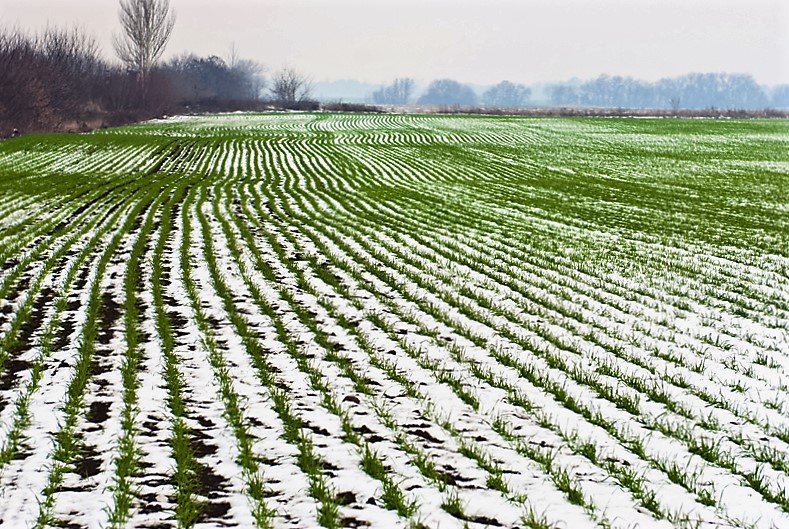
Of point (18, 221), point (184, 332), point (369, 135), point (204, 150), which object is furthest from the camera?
point (369, 135)

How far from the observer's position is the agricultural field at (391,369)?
4703 mm

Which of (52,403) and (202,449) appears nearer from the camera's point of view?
(202,449)

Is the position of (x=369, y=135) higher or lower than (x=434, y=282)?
higher

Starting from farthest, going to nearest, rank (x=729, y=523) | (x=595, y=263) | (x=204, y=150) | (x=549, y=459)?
(x=204, y=150) < (x=595, y=263) < (x=549, y=459) < (x=729, y=523)

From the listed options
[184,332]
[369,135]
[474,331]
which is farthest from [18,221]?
[369,135]

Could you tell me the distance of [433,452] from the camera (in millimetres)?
5352

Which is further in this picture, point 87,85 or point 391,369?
point 87,85

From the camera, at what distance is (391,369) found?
7.08 metres

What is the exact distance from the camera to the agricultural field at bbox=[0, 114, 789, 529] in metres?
4.70

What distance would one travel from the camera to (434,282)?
424 inches

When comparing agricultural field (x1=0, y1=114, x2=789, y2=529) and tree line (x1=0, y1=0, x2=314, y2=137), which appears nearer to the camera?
agricultural field (x1=0, y1=114, x2=789, y2=529)

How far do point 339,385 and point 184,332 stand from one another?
2.53 metres

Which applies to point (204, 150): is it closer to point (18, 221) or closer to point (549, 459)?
point (18, 221)

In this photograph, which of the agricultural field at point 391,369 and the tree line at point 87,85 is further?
the tree line at point 87,85
